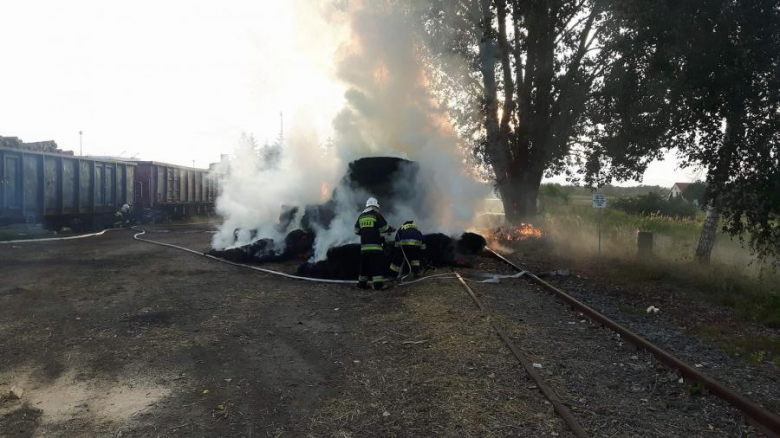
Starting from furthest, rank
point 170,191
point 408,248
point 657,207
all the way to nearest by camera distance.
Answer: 1. point 657,207
2. point 170,191
3. point 408,248

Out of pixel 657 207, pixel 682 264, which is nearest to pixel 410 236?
pixel 682 264

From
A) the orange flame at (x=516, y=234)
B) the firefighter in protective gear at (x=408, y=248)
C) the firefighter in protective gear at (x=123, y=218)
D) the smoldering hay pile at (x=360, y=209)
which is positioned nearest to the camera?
the firefighter in protective gear at (x=408, y=248)

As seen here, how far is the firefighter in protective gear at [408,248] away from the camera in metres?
9.70

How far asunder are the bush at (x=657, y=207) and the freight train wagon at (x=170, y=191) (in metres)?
27.2

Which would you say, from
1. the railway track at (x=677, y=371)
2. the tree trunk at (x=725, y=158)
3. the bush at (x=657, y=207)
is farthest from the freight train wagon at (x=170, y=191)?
the bush at (x=657, y=207)

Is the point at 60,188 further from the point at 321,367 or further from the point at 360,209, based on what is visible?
the point at 321,367

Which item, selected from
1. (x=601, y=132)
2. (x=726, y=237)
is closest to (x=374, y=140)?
(x=601, y=132)

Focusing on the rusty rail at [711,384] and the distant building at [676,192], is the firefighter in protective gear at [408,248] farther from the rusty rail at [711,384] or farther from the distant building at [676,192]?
the distant building at [676,192]

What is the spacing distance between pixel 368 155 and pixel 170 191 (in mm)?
15177

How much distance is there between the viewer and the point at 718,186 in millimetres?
9688

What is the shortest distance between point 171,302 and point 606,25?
46.2 ft

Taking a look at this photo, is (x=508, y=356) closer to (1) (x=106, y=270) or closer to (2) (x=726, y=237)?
(1) (x=106, y=270)

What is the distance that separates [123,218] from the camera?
69.8ft

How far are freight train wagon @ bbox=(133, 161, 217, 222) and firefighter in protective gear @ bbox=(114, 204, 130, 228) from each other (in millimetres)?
1335
